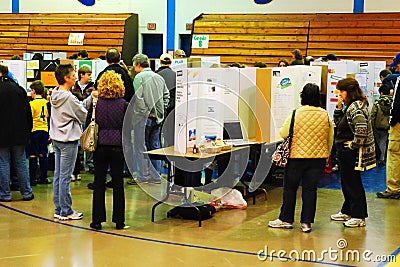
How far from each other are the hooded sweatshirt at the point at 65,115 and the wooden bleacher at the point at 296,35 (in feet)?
28.6

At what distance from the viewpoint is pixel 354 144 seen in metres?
5.64

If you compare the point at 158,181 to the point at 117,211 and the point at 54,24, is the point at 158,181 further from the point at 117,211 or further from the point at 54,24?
the point at 54,24

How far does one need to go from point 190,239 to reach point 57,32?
11.9 metres

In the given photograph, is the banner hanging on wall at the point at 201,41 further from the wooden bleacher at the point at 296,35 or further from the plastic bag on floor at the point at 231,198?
the plastic bag on floor at the point at 231,198

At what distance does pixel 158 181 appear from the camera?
7.84 m

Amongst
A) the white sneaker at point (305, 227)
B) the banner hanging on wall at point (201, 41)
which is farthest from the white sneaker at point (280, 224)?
the banner hanging on wall at point (201, 41)

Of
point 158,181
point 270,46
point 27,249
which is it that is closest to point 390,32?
point 270,46

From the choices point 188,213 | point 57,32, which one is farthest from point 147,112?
point 57,32

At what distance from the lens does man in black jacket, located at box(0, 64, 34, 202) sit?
6457mm

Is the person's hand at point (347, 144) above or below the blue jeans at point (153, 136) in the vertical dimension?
above

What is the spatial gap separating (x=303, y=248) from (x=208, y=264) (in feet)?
3.00

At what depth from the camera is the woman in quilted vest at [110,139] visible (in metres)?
5.50

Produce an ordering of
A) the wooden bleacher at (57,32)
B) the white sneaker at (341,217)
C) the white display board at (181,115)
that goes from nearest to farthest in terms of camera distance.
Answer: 1. the white display board at (181,115)
2. the white sneaker at (341,217)
3. the wooden bleacher at (57,32)

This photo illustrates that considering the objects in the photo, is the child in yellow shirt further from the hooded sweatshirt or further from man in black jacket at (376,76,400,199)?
man in black jacket at (376,76,400,199)
